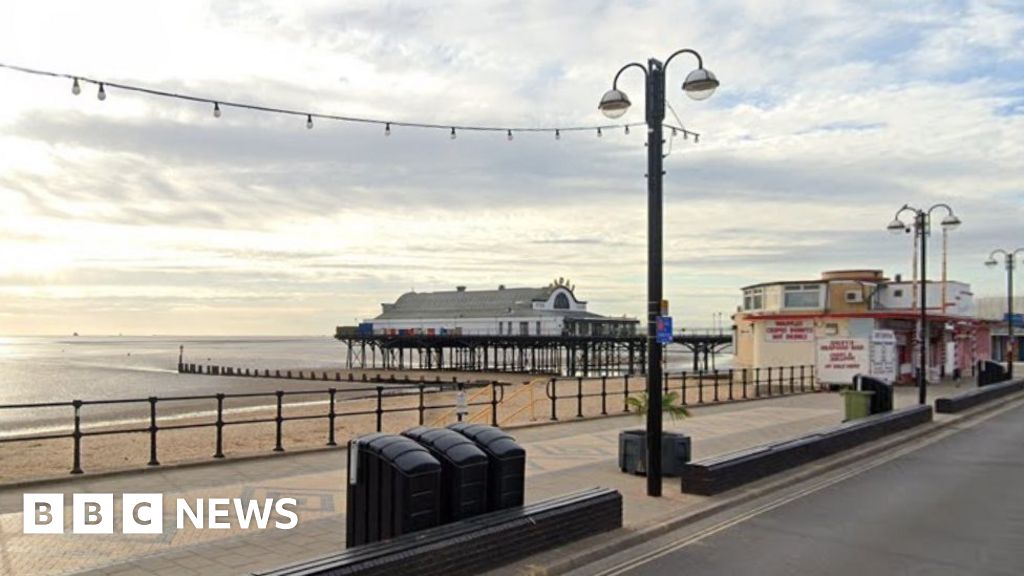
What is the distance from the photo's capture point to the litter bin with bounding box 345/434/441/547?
618cm

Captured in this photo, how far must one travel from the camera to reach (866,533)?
831 centimetres

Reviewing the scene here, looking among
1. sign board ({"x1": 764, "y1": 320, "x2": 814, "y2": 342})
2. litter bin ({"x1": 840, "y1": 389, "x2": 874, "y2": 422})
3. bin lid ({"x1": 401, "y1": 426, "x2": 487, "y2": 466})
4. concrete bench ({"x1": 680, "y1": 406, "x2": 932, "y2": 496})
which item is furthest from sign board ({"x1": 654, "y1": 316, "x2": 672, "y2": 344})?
sign board ({"x1": 764, "y1": 320, "x2": 814, "y2": 342})

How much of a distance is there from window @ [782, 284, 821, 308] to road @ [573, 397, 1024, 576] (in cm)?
2261

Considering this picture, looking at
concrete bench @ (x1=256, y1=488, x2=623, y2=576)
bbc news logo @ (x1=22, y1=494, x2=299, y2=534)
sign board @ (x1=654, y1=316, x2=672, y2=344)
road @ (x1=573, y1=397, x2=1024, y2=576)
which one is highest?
sign board @ (x1=654, y1=316, x2=672, y2=344)

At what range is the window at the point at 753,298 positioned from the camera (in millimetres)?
37000

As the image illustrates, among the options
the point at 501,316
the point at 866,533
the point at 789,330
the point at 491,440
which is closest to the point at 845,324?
the point at 789,330

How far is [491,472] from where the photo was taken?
7.14 m

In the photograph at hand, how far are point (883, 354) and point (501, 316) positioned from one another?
70.1 meters

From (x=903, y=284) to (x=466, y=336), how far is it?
58209 mm

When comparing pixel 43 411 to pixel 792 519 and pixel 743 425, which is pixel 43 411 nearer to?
pixel 743 425

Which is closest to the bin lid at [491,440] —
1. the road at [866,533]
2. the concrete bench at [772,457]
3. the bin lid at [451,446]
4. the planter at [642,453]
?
the bin lid at [451,446]

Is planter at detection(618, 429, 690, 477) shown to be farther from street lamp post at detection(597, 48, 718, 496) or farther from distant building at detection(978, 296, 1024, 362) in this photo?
distant building at detection(978, 296, 1024, 362)

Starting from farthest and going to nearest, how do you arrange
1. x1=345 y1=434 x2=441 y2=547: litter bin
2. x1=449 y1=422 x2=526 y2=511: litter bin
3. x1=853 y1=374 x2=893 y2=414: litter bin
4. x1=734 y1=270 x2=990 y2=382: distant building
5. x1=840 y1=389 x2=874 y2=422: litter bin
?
x1=734 y1=270 x2=990 y2=382: distant building → x1=853 y1=374 x2=893 y2=414: litter bin → x1=840 y1=389 x2=874 y2=422: litter bin → x1=449 y1=422 x2=526 y2=511: litter bin → x1=345 y1=434 x2=441 y2=547: litter bin

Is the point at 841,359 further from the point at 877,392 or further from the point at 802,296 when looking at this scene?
the point at 877,392
